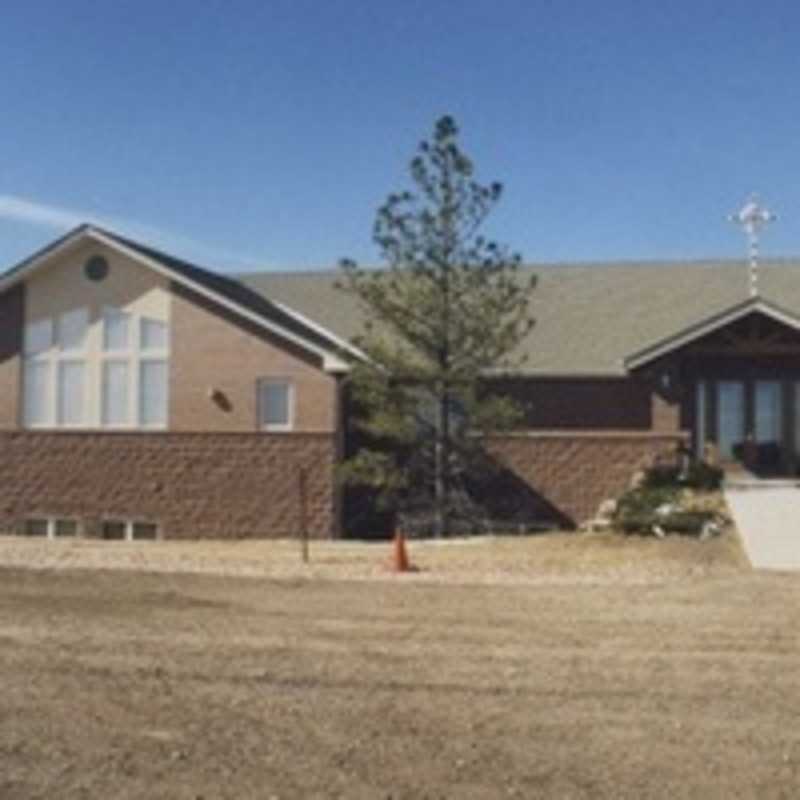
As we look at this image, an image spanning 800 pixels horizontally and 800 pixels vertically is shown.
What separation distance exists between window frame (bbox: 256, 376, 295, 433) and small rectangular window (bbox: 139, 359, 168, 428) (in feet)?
6.67

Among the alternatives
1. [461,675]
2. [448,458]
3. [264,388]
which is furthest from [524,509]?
[461,675]

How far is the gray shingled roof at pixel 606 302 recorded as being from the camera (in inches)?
1326

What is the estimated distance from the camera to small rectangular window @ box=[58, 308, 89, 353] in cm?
3081

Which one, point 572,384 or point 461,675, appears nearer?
point 461,675

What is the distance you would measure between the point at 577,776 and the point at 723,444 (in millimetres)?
24042

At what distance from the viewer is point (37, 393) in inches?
1220

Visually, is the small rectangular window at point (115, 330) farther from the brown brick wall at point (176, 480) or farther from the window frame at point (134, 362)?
the brown brick wall at point (176, 480)

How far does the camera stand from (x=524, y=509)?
30.7 meters

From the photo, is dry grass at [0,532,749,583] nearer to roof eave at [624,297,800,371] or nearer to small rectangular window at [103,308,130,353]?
small rectangular window at [103,308,130,353]

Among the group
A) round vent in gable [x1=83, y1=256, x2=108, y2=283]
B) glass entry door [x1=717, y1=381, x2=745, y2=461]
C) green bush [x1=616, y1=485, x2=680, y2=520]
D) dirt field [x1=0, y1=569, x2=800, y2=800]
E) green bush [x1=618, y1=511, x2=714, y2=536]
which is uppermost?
round vent in gable [x1=83, y1=256, x2=108, y2=283]

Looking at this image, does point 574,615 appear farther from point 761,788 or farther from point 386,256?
point 386,256

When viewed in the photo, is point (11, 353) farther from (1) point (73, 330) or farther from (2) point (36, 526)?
(2) point (36, 526)

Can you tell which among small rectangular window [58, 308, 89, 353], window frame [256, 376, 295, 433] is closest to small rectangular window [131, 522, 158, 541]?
window frame [256, 376, 295, 433]

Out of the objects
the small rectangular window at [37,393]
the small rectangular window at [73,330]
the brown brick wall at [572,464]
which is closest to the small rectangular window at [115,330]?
the small rectangular window at [73,330]
